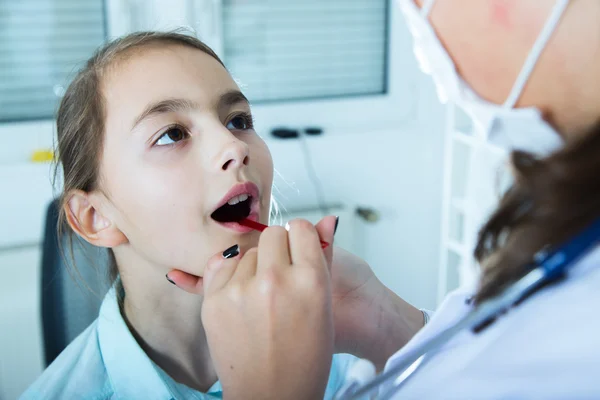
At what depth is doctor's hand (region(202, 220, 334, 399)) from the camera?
1.88ft

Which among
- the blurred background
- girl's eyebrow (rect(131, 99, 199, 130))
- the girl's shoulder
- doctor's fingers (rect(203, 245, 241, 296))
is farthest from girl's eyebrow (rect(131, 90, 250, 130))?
the blurred background

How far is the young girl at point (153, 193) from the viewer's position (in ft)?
2.92

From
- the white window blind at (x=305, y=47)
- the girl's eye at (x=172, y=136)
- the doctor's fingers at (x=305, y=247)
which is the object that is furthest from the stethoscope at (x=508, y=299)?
Result: the white window blind at (x=305, y=47)

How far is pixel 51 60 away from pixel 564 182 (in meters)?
1.67

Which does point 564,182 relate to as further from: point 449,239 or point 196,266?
point 449,239

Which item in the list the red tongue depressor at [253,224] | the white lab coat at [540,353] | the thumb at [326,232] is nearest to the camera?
the white lab coat at [540,353]

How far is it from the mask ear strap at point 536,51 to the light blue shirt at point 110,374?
0.66 metres

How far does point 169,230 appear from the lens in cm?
90

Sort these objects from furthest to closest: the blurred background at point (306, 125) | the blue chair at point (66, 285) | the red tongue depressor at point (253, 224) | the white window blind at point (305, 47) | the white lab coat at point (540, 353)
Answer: the white window blind at point (305, 47), the blurred background at point (306, 125), the blue chair at point (66, 285), the red tongue depressor at point (253, 224), the white lab coat at point (540, 353)

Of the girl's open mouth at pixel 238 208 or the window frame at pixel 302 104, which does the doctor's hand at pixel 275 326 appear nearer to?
the girl's open mouth at pixel 238 208

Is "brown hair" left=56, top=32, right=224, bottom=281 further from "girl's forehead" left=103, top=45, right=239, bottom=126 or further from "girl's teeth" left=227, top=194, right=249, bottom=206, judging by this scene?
"girl's teeth" left=227, top=194, right=249, bottom=206

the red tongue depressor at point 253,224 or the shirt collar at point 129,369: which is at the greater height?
the red tongue depressor at point 253,224

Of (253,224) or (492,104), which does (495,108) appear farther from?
(253,224)

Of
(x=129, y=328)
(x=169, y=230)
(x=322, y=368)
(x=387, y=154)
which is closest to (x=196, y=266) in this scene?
(x=169, y=230)
